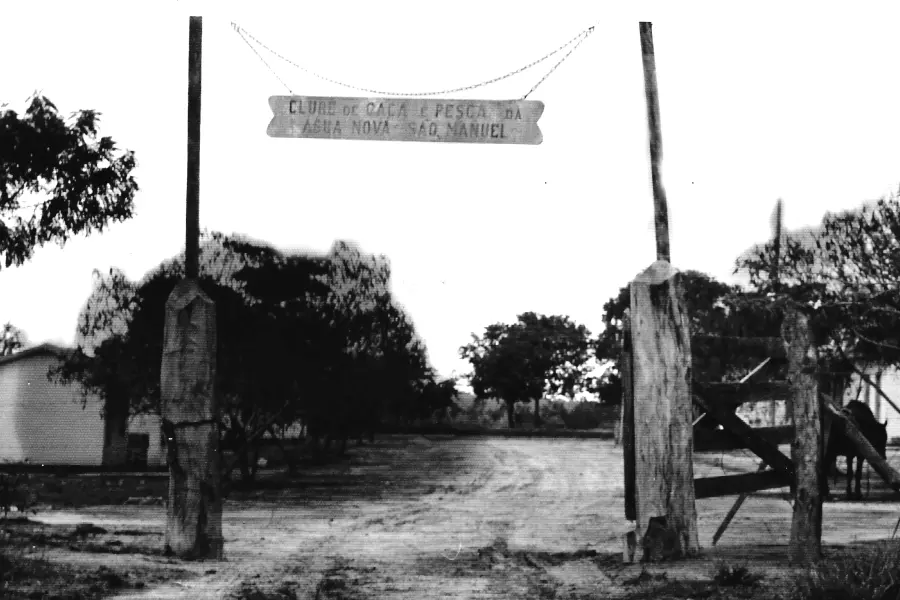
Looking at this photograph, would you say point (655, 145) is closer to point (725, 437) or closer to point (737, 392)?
point (737, 392)

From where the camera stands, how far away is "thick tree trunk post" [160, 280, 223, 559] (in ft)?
34.3

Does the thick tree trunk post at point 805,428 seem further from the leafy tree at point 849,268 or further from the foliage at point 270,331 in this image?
the foliage at point 270,331

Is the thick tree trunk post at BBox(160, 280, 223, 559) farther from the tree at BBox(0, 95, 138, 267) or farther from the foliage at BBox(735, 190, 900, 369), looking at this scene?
the foliage at BBox(735, 190, 900, 369)

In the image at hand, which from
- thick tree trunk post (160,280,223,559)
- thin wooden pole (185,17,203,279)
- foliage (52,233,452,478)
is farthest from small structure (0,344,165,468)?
thin wooden pole (185,17,203,279)

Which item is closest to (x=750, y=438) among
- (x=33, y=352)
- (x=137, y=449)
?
(x=33, y=352)

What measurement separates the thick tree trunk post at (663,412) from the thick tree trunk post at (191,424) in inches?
A: 150

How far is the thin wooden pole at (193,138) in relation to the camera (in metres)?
10.4

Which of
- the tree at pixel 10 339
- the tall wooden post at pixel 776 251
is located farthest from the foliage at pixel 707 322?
Result: the tree at pixel 10 339

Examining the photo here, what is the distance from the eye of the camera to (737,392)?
33.4ft

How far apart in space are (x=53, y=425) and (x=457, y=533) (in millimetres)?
18267

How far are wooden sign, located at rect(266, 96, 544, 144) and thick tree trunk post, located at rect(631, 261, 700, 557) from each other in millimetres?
1807

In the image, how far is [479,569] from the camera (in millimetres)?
10352

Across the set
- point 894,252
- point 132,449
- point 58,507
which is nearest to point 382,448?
point 132,449

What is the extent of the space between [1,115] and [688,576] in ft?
29.6
